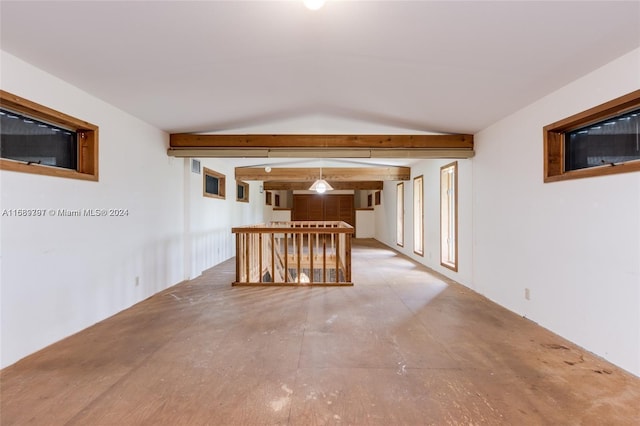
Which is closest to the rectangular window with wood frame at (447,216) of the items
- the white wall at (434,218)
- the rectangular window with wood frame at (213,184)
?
the white wall at (434,218)

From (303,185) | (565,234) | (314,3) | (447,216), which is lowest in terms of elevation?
(565,234)

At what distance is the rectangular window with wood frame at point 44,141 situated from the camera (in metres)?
2.28

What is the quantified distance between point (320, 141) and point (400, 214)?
4924 millimetres

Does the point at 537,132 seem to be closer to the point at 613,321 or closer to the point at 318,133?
the point at 613,321

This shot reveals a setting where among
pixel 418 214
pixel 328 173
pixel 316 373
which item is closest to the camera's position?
pixel 316 373

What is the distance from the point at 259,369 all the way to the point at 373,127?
329cm

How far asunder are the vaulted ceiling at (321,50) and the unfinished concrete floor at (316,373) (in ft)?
7.51

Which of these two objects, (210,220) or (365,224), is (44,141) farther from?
(365,224)

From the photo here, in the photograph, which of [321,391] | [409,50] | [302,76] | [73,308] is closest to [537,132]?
[409,50]

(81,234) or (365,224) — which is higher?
(81,234)

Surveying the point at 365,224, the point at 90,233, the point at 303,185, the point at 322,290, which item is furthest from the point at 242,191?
the point at 365,224

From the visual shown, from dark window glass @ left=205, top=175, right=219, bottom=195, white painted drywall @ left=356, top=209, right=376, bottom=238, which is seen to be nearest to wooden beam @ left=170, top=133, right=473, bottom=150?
dark window glass @ left=205, top=175, right=219, bottom=195

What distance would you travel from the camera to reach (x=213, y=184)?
251 inches

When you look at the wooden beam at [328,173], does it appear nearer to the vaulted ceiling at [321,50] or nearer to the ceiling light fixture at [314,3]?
the vaulted ceiling at [321,50]
